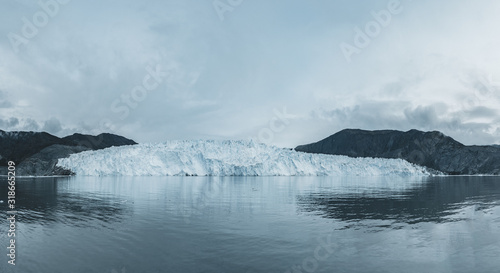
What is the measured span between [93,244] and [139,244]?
2.23 meters

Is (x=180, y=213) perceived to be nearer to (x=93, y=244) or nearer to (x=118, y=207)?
(x=118, y=207)

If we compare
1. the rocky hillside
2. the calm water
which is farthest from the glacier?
the calm water

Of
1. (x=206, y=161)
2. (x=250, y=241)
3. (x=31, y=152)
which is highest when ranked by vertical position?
(x=31, y=152)

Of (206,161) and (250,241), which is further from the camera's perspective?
(206,161)

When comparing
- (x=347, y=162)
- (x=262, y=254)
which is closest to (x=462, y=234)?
(x=262, y=254)

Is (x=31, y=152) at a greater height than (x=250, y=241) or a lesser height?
greater

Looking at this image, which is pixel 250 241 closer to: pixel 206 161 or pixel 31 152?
pixel 206 161

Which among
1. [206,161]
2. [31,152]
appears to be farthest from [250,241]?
[31,152]

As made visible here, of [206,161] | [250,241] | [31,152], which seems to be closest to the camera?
[250,241]

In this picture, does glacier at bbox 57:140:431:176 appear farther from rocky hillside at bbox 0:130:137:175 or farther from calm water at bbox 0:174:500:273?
calm water at bbox 0:174:500:273

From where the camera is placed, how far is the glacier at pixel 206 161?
4272 inches

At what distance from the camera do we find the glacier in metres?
108

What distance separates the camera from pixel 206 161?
386ft

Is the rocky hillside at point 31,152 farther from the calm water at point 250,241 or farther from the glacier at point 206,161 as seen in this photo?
the calm water at point 250,241
